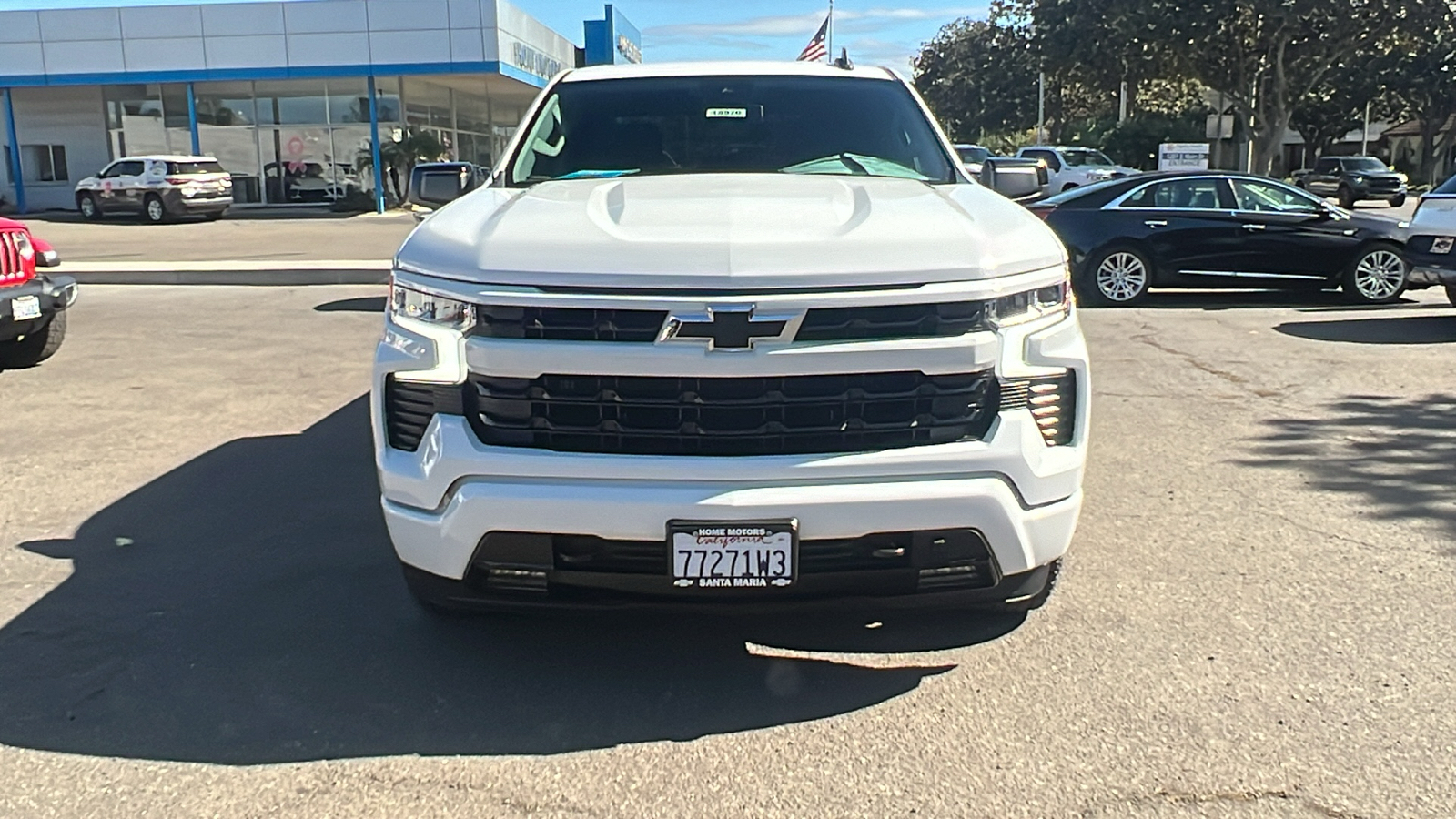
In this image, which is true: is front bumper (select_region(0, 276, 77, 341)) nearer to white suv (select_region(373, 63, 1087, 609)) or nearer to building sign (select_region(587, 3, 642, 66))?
white suv (select_region(373, 63, 1087, 609))

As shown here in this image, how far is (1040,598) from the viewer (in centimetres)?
359

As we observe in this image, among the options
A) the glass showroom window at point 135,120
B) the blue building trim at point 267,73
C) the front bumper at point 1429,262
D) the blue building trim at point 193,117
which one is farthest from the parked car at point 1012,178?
the glass showroom window at point 135,120

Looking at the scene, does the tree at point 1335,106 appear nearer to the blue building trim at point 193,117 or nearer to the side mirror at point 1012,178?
the blue building trim at point 193,117

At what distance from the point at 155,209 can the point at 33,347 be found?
23.9m

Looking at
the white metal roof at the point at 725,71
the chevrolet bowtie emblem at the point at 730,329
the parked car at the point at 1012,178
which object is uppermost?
the white metal roof at the point at 725,71

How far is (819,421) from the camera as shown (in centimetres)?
309

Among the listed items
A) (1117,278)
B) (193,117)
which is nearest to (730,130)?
(1117,278)

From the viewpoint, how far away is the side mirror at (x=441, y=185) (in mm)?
5062

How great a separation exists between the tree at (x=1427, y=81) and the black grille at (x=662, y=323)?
39100 mm

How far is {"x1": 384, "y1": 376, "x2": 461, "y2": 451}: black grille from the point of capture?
10.3 ft

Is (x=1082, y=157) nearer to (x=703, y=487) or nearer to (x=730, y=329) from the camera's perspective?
(x=730, y=329)

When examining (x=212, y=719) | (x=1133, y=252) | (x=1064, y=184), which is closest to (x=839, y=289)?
(x=212, y=719)

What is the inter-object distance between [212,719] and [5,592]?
59.4 inches

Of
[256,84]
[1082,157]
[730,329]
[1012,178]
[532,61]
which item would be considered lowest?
[730,329]
